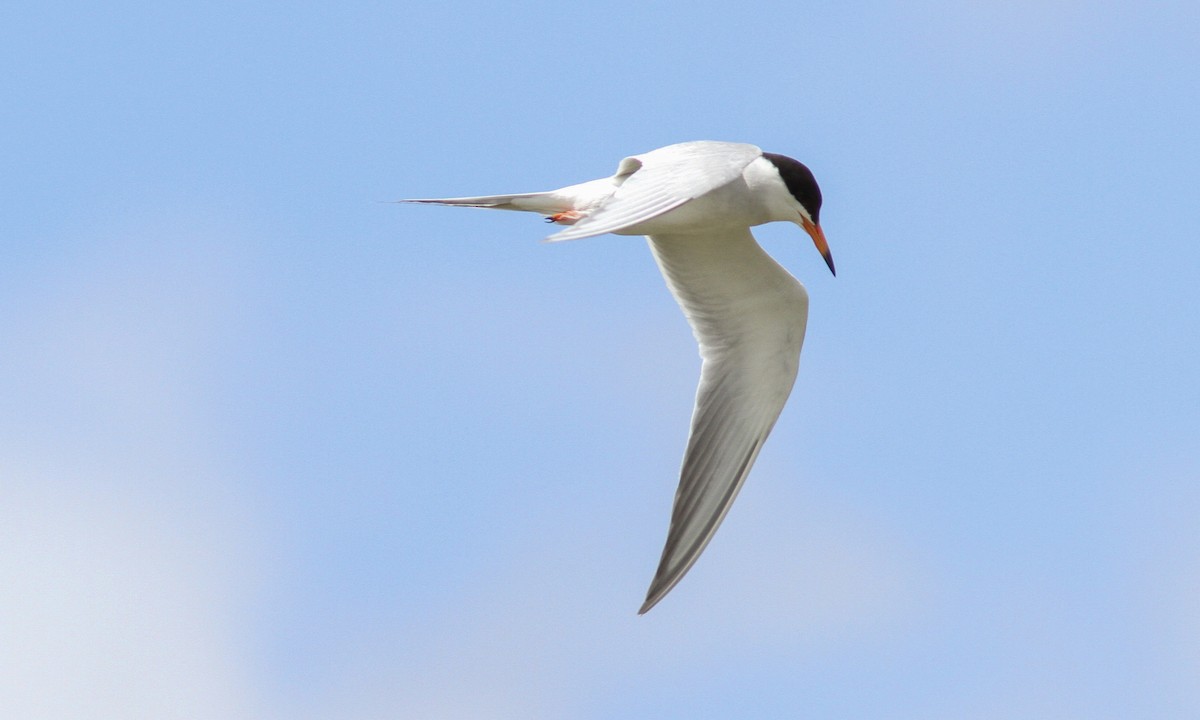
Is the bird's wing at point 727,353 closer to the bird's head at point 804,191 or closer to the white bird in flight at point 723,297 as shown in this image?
the white bird in flight at point 723,297

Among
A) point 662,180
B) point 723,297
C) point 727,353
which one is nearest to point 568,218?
point 662,180

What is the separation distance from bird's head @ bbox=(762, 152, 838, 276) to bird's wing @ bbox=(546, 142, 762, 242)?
6.1 inches

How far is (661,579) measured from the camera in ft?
33.6

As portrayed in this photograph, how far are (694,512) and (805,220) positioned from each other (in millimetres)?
1952

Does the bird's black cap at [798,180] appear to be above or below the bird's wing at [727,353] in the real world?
above

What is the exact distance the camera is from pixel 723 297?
1090 cm

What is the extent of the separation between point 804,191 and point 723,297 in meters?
1.36

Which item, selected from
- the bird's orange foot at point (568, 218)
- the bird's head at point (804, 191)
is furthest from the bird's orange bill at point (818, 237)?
the bird's orange foot at point (568, 218)

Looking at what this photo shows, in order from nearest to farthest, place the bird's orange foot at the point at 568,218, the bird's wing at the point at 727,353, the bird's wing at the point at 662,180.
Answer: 1. the bird's wing at the point at 662,180
2. the bird's orange foot at the point at 568,218
3. the bird's wing at the point at 727,353

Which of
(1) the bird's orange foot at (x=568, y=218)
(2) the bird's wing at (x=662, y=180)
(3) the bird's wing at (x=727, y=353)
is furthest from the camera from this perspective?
(3) the bird's wing at (x=727, y=353)

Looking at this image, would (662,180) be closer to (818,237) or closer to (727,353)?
(818,237)

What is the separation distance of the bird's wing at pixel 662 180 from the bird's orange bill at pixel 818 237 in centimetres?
52

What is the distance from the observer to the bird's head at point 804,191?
9688 millimetres

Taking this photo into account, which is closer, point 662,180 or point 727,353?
point 662,180
